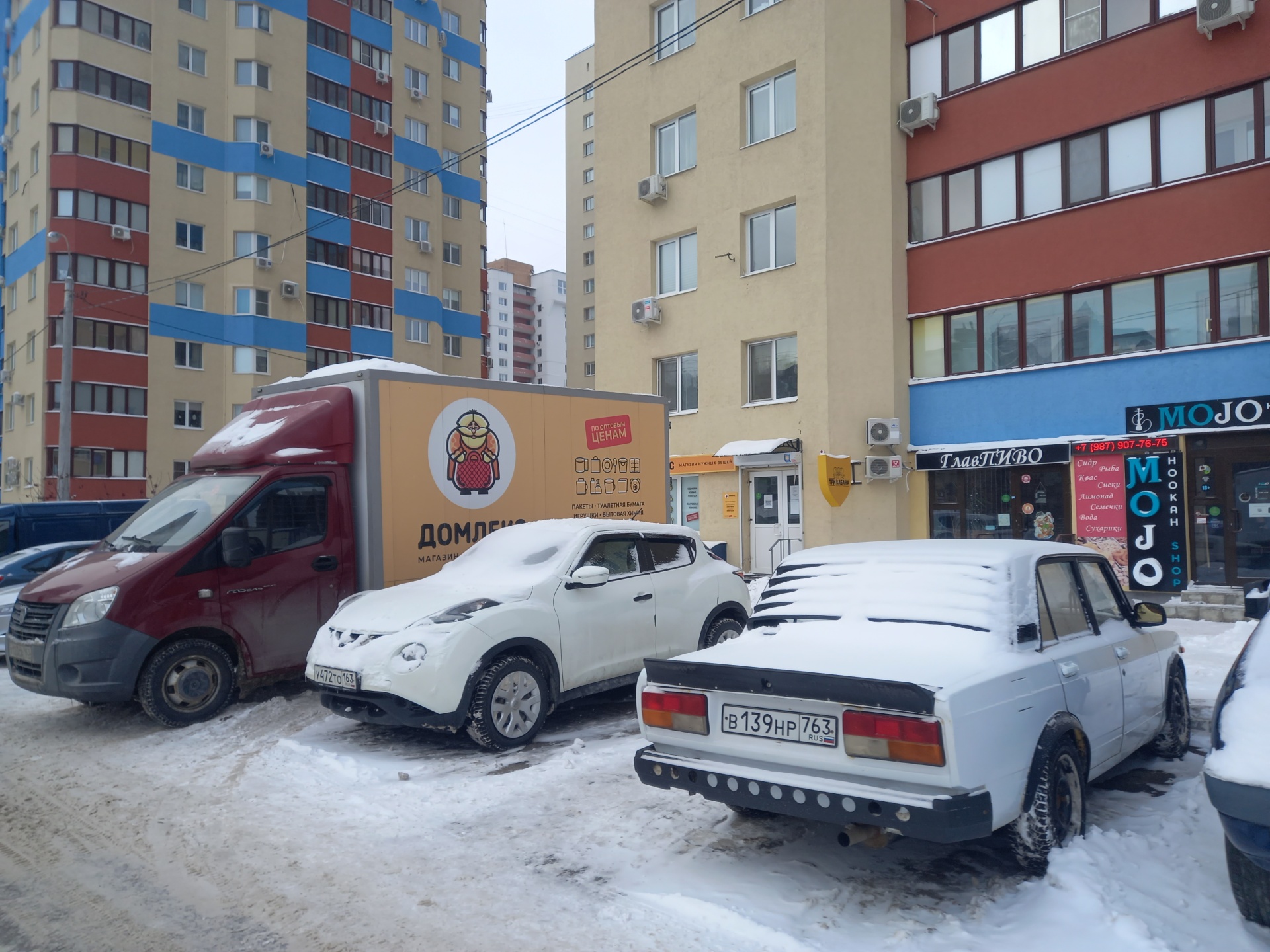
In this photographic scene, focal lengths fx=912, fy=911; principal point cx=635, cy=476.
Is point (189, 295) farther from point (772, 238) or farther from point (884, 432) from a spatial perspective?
point (884, 432)

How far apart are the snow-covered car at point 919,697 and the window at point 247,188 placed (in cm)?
3704

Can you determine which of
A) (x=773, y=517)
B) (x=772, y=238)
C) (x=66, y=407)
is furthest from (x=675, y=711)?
(x=66, y=407)

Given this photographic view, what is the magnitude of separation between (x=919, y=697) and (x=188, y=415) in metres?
36.8

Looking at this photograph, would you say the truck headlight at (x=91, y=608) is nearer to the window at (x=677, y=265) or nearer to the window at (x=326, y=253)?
the window at (x=677, y=265)

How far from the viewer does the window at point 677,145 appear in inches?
896

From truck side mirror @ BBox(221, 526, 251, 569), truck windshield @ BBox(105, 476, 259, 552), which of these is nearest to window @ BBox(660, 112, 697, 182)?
truck windshield @ BBox(105, 476, 259, 552)

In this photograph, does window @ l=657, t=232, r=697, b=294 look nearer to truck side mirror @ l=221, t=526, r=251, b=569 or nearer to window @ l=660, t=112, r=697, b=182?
window @ l=660, t=112, r=697, b=182

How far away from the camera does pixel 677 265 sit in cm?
2292

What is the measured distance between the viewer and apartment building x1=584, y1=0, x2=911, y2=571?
19.1m

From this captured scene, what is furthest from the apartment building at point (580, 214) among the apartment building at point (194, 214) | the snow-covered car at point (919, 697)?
the snow-covered car at point (919, 697)

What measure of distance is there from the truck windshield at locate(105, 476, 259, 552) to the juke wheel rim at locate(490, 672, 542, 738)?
3182 millimetres

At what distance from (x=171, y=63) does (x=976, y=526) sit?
113 feet

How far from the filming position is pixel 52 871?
14.6ft

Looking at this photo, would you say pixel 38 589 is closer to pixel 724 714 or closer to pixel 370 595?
pixel 370 595
